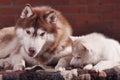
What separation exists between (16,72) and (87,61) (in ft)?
1.56

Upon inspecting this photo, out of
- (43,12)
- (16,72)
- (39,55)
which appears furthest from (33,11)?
(16,72)

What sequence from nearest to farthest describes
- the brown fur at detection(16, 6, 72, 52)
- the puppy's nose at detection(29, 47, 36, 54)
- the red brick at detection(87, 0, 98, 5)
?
the puppy's nose at detection(29, 47, 36, 54), the brown fur at detection(16, 6, 72, 52), the red brick at detection(87, 0, 98, 5)

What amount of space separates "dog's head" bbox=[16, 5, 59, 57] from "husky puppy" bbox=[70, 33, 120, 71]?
19 centimetres

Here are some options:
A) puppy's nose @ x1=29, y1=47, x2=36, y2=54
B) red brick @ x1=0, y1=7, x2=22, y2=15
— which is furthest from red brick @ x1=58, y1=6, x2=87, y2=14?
puppy's nose @ x1=29, y1=47, x2=36, y2=54

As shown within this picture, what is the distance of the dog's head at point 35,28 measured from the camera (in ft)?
7.24

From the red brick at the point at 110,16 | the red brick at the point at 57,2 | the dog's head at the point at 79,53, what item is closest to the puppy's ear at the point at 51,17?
the dog's head at the point at 79,53

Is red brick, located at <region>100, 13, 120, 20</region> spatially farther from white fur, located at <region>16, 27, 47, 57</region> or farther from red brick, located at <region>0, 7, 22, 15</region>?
white fur, located at <region>16, 27, 47, 57</region>

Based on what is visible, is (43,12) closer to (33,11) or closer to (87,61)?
(33,11)

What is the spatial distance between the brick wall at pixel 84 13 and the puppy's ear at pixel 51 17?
1023 millimetres

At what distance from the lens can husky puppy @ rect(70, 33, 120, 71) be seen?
2.26m

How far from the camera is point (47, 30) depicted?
7.51ft

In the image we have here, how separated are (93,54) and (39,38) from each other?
0.36 metres

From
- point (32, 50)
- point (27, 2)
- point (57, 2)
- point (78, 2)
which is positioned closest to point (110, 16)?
point (78, 2)

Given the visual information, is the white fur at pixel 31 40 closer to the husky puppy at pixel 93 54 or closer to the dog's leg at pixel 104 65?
the husky puppy at pixel 93 54
